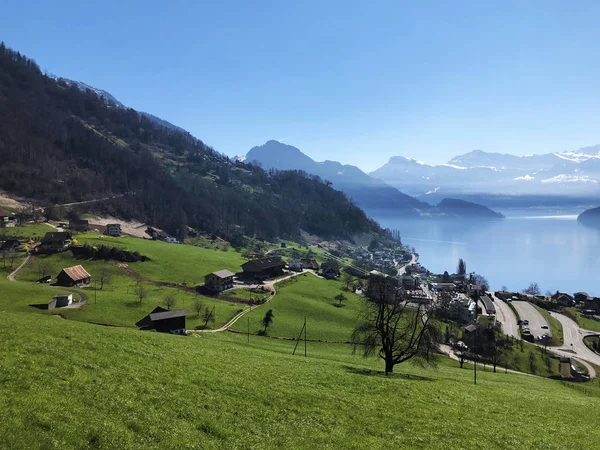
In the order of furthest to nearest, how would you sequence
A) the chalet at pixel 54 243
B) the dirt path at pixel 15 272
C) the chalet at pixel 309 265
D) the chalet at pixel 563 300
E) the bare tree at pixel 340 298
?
the chalet at pixel 563 300
the chalet at pixel 309 265
the bare tree at pixel 340 298
the chalet at pixel 54 243
the dirt path at pixel 15 272

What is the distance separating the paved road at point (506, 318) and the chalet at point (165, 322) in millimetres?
90440

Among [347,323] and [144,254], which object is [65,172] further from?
[347,323]

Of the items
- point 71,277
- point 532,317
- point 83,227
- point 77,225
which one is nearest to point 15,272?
point 71,277

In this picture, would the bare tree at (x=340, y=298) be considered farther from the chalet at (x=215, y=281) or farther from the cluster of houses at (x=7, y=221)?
the cluster of houses at (x=7, y=221)

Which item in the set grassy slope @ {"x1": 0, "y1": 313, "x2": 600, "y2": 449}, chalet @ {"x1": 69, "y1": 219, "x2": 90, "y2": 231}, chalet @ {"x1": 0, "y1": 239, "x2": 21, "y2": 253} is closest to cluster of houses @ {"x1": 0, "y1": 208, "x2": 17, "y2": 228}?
chalet @ {"x1": 69, "y1": 219, "x2": 90, "y2": 231}

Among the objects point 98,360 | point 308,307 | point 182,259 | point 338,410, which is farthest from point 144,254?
point 338,410

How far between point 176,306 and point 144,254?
39361 mm

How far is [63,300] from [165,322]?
1721 centimetres

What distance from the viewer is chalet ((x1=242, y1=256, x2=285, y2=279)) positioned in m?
106

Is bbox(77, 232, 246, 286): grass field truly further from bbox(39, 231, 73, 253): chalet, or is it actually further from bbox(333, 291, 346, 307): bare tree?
bbox(333, 291, 346, 307): bare tree

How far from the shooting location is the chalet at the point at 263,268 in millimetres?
106062

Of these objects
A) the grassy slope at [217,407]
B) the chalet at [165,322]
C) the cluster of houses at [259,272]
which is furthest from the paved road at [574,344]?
the chalet at [165,322]

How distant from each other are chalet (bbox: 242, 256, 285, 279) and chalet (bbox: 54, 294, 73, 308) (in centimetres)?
Result: 5331

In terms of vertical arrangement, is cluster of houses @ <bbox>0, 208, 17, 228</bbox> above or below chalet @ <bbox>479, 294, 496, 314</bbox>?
above
